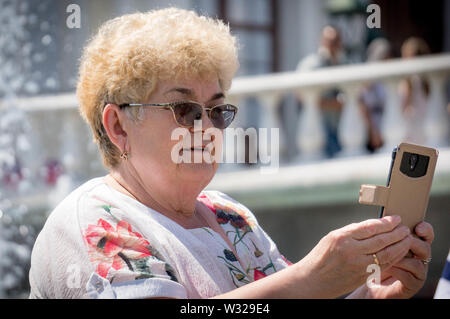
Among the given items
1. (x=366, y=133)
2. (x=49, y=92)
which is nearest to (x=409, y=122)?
(x=366, y=133)

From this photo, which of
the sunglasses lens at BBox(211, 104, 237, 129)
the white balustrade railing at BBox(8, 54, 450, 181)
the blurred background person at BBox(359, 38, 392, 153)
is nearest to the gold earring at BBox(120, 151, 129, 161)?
the sunglasses lens at BBox(211, 104, 237, 129)

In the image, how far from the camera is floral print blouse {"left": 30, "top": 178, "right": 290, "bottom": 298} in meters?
1.46

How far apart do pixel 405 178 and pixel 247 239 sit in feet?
1.67

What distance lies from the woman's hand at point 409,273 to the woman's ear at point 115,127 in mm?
725

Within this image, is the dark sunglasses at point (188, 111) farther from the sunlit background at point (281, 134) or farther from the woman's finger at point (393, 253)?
the sunlit background at point (281, 134)

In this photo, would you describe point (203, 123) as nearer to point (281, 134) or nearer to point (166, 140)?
point (166, 140)

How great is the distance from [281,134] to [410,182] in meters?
4.96

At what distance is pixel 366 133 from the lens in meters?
5.65

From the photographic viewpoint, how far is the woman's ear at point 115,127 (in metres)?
1.72

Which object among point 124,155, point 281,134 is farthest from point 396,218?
point 281,134

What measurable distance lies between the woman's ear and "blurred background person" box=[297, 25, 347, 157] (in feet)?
13.4

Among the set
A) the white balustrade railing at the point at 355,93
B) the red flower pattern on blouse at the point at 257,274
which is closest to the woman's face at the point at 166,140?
the red flower pattern on blouse at the point at 257,274
